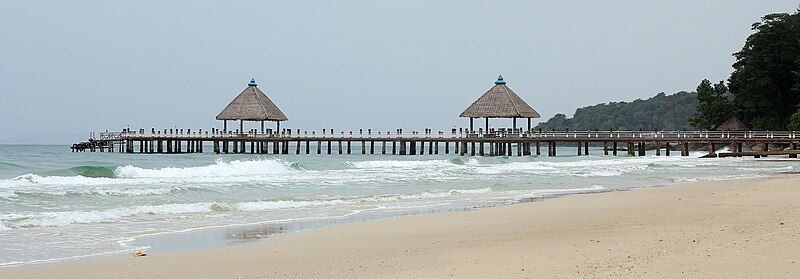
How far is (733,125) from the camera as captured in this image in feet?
188

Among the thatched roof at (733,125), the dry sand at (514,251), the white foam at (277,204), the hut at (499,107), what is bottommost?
the white foam at (277,204)

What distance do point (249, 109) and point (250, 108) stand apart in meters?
0.10

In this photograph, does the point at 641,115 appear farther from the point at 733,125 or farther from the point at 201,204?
the point at 201,204

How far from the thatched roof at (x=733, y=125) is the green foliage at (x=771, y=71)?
3.18 feet

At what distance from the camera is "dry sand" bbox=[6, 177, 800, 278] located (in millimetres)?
6836

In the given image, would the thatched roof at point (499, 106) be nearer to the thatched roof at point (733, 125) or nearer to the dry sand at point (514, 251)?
the thatched roof at point (733, 125)

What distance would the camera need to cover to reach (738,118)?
196ft

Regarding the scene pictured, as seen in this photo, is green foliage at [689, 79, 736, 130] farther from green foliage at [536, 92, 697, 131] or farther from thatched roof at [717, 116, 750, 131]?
green foliage at [536, 92, 697, 131]

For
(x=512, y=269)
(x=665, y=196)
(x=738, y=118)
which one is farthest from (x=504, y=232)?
(x=738, y=118)

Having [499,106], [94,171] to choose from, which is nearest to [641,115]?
[499,106]

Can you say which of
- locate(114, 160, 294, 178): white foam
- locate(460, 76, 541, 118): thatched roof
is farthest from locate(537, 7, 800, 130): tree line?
locate(114, 160, 294, 178): white foam

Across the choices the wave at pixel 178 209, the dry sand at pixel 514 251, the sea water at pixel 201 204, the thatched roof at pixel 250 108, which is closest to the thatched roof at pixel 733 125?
the thatched roof at pixel 250 108

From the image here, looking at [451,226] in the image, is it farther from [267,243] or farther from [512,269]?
[512,269]

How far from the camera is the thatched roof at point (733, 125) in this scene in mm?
56625
